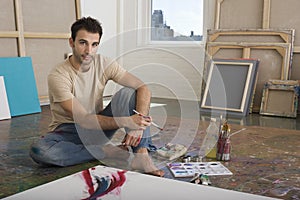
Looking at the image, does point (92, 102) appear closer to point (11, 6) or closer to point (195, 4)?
point (11, 6)

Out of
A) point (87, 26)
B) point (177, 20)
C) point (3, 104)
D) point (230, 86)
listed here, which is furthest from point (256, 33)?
point (3, 104)

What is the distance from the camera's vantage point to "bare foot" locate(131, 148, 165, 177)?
2.13 m

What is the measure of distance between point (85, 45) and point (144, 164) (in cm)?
78

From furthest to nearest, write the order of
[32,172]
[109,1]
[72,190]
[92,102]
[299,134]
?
1. [109,1]
2. [299,134]
3. [92,102]
4. [32,172]
5. [72,190]

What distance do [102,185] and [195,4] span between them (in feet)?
14.9

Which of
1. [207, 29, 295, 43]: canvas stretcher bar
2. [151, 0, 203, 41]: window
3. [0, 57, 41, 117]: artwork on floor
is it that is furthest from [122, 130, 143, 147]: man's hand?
[151, 0, 203, 41]: window

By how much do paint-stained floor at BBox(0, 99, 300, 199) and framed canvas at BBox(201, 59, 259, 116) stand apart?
23 cm

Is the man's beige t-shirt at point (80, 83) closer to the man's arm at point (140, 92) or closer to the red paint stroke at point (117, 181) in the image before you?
the man's arm at point (140, 92)

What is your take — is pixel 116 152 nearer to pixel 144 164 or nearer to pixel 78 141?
pixel 78 141

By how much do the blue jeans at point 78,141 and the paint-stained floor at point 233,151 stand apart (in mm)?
59

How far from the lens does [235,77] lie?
15.0ft

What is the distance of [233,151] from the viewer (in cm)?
271

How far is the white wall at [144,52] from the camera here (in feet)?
17.8

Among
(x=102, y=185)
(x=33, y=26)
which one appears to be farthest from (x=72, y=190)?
(x=33, y=26)
